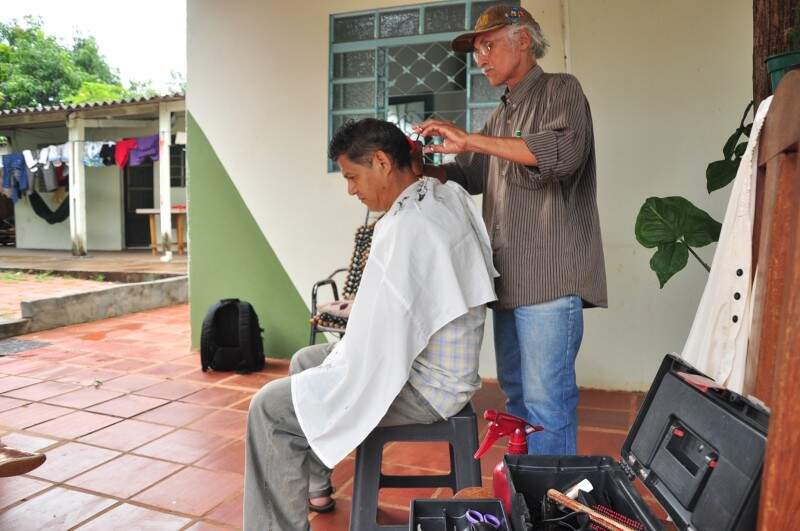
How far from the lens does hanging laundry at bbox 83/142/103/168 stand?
9.61 m

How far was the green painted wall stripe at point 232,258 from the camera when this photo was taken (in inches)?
164

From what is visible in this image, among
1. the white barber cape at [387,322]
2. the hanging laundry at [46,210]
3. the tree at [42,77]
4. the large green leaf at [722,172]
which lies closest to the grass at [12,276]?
the hanging laundry at [46,210]

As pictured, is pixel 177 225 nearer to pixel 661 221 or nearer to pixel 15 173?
pixel 15 173

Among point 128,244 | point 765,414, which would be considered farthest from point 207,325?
point 128,244

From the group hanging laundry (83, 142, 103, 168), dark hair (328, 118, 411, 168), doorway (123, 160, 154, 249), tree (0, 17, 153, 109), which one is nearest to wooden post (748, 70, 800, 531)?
dark hair (328, 118, 411, 168)

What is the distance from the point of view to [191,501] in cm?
222

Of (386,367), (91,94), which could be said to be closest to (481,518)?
(386,367)

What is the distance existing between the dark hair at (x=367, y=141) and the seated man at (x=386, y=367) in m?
0.01

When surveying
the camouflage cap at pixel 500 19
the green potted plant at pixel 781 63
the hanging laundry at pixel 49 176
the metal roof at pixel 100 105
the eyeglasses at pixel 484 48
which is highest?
the metal roof at pixel 100 105

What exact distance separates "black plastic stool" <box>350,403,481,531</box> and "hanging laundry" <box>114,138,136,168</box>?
29.2 feet

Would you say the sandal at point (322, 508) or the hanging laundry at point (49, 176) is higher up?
the hanging laundry at point (49, 176)

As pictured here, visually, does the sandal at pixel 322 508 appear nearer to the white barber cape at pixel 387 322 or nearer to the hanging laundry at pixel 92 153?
the white barber cape at pixel 387 322

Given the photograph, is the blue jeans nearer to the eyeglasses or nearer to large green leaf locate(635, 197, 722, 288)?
the eyeglasses

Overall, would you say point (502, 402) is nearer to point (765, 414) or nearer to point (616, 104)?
point (616, 104)
